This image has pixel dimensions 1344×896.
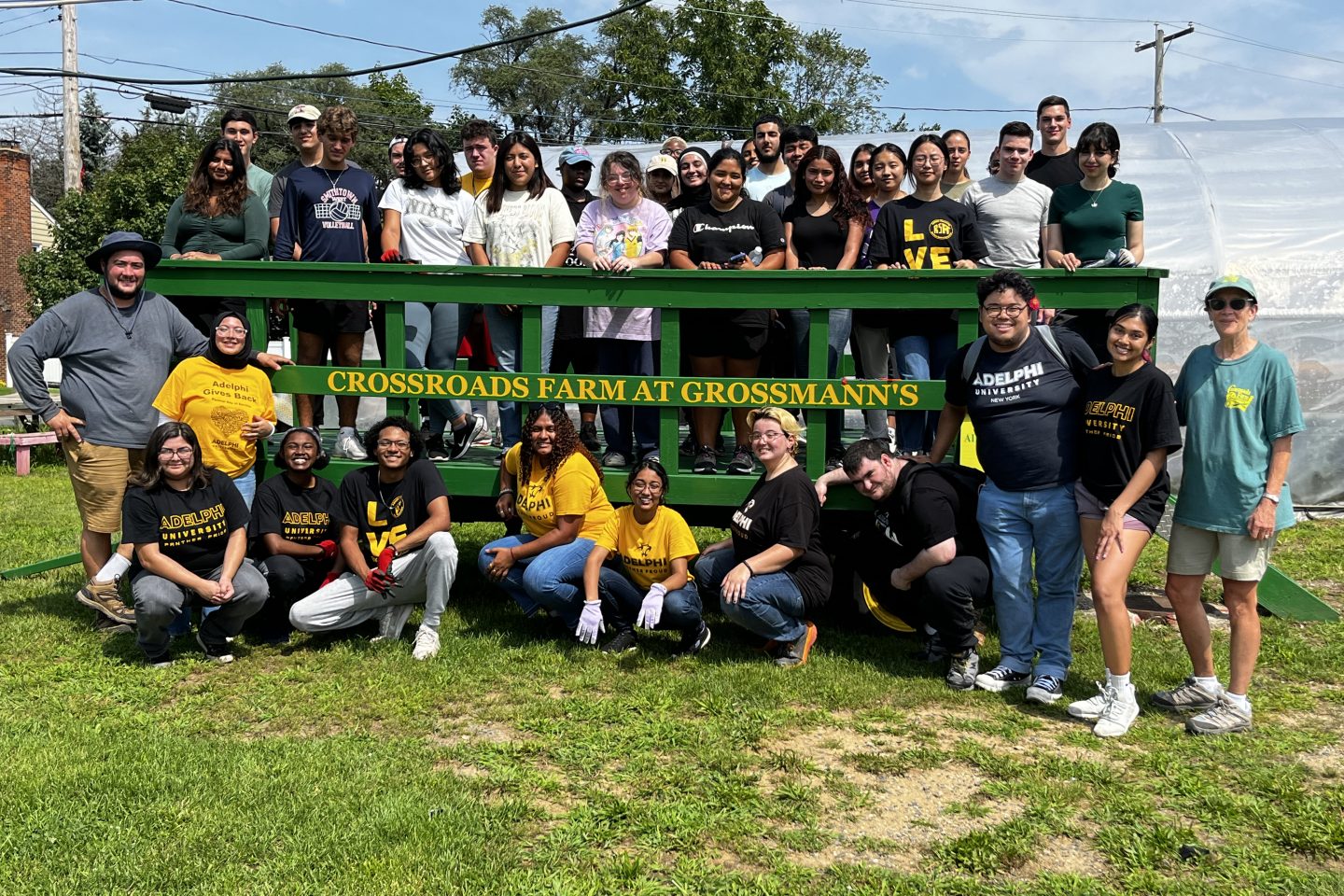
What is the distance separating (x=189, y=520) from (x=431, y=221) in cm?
224

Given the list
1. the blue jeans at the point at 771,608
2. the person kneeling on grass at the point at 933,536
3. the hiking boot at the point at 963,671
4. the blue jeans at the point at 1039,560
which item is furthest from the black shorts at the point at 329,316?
the hiking boot at the point at 963,671

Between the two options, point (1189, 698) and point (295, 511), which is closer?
point (1189, 698)

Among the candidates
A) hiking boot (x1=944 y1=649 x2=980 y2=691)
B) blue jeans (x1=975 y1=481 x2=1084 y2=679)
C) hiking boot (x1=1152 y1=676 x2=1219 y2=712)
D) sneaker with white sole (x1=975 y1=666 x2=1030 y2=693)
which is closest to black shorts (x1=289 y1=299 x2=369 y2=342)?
blue jeans (x1=975 y1=481 x2=1084 y2=679)

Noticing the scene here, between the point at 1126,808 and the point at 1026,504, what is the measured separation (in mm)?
1557

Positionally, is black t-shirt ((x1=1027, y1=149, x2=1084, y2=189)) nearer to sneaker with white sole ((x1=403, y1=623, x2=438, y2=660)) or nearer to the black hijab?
sneaker with white sole ((x1=403, y1=623, x2=438, y2=660))

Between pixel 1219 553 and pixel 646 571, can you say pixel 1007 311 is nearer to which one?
pixel 1219 553

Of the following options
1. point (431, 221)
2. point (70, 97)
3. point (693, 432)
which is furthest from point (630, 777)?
point (70, 97)

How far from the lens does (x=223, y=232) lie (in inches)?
260

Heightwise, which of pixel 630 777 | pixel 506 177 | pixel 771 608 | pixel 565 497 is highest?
pixel 506 177

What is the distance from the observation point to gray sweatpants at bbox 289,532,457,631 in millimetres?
5914

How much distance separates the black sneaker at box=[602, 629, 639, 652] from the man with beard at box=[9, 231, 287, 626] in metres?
2.38

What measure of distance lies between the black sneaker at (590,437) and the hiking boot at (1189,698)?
3446 mm

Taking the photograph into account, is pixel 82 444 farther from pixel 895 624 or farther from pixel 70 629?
pixel 895 624

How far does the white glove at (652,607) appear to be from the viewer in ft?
18.5
